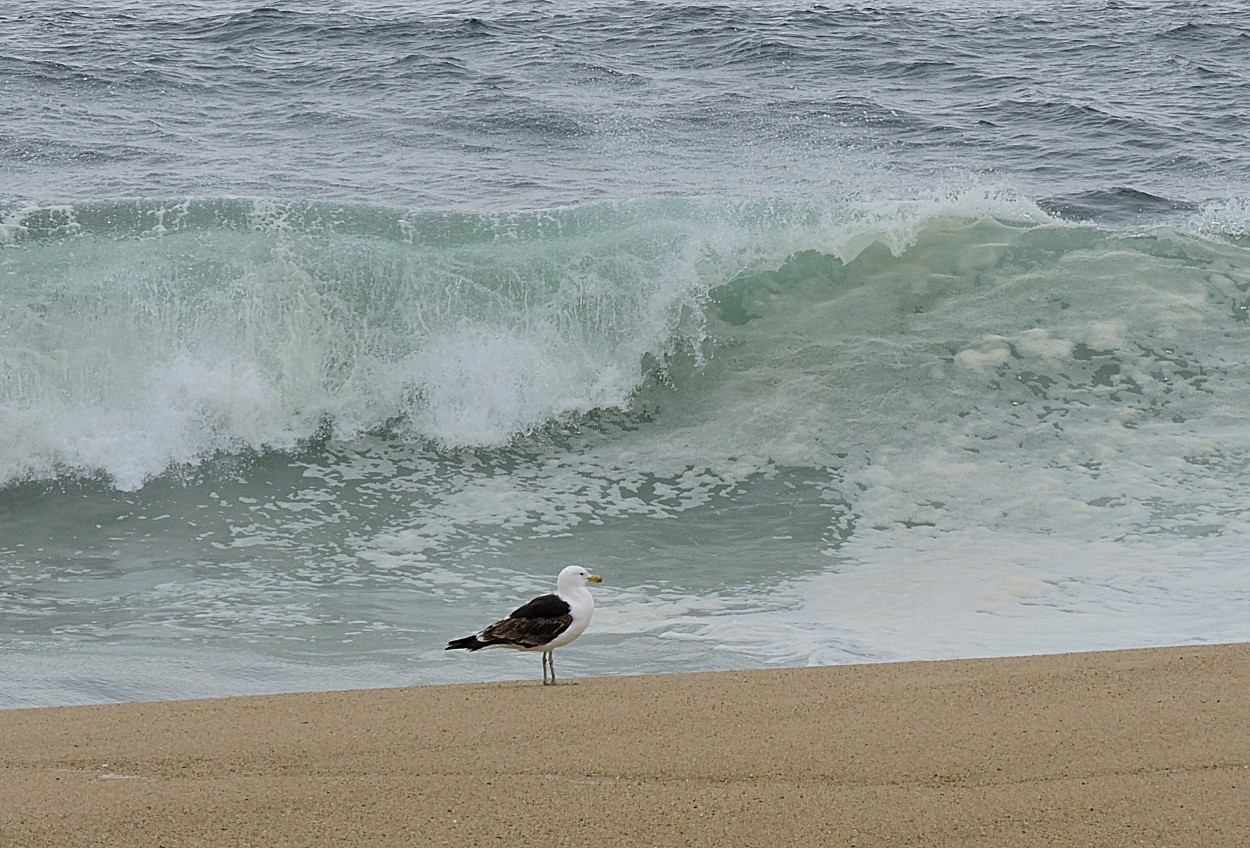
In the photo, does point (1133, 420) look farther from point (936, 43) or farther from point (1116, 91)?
point (936, 43)

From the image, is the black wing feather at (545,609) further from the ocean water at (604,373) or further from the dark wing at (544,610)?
the ocean water at (604,373)

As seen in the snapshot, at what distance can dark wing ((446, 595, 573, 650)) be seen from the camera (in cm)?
423

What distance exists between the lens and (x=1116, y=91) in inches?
595

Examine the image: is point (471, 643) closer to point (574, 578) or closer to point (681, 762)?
point (574, 578)

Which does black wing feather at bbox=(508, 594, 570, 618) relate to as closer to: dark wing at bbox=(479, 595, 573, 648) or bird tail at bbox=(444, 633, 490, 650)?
dark wing at bbox=(479, 595, 573, 648)

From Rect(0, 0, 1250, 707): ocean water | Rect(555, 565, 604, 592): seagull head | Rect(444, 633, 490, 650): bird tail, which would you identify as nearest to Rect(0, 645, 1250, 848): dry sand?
Rect(444, 633, 490, 650): bird tail

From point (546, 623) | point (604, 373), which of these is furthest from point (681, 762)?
point (604, 373)

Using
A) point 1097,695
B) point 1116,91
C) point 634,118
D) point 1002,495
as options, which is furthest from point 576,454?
point 1116,91

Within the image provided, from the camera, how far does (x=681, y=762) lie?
3457 mm

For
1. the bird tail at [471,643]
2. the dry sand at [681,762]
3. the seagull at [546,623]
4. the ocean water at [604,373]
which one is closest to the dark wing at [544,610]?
the seagull at [546,623]

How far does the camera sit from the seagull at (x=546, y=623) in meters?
4.24

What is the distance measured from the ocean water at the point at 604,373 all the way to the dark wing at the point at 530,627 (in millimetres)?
771

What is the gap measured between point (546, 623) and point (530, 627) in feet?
0.18

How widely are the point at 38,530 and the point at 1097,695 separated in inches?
208
